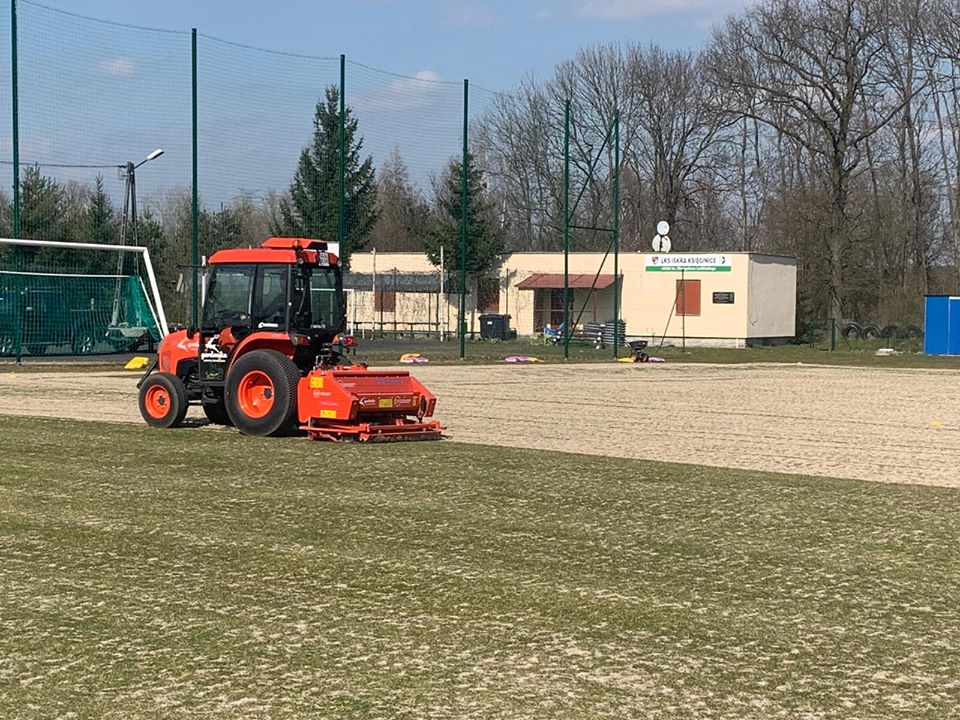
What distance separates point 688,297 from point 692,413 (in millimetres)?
31697

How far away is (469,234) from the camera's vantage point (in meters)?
Answer: 52.1

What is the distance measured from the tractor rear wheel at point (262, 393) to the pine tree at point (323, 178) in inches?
702

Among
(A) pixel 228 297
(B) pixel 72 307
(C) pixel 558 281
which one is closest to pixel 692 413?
(A) pixel 228 297

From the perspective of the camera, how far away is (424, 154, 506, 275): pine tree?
51656mm

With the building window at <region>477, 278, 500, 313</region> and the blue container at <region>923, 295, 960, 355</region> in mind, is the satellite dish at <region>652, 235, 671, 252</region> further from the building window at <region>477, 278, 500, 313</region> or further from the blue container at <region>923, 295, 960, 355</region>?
the blue container at <region>923, 295, 960, 355</region>

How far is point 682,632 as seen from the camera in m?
6.24

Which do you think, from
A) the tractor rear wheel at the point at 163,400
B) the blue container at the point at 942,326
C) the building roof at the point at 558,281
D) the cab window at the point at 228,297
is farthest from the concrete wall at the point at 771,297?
the tractor rear wheel at the point at 163,400

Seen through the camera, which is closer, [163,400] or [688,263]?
[163,400]

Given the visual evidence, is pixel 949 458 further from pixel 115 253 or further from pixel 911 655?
pixel 115 253


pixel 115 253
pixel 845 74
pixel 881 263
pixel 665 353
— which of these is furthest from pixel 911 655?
pixel 881 263

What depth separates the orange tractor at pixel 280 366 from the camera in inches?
563

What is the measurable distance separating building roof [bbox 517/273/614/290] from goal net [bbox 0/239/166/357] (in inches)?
898

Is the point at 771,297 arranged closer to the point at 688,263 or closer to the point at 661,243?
the point at 688,263

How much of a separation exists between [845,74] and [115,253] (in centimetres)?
3387
